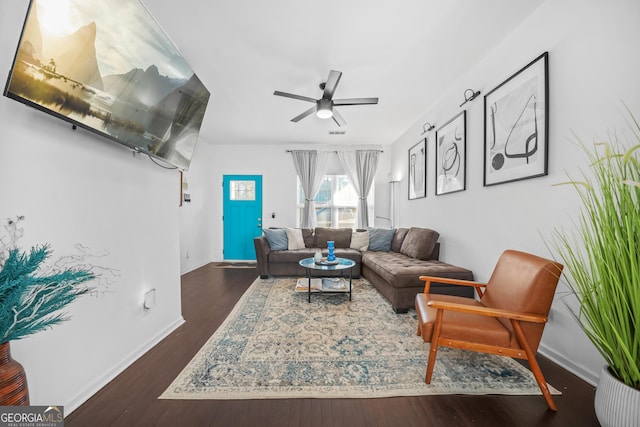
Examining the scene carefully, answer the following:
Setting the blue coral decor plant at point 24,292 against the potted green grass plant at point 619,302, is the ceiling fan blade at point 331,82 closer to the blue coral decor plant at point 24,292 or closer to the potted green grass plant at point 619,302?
the potted green grass plant at point 619,302

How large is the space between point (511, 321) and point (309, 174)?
177 inches

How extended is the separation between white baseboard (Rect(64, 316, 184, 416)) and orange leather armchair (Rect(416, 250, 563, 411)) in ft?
6.79

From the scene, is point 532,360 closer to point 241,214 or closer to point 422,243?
point 422,243

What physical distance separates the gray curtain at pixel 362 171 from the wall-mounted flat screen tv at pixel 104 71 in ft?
12.9

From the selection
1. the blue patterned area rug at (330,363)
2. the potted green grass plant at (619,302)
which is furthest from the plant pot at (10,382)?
the potted green grass plant at (619,302)

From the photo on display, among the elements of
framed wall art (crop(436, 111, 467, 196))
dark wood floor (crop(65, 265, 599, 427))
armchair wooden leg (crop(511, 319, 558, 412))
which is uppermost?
framed wall art (crop(436, 111, 467, 196))

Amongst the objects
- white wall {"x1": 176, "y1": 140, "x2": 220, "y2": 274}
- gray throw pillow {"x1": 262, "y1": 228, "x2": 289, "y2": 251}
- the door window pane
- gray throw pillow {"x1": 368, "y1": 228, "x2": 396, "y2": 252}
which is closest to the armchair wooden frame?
gray throw pillow {"x1": 368, "y1": 228, "x2": 396, "y2": 252}

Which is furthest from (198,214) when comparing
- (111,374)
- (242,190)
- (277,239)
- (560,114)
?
(560,114)

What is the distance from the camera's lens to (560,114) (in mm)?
1724

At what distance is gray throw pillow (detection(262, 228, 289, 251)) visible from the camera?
4225 mm

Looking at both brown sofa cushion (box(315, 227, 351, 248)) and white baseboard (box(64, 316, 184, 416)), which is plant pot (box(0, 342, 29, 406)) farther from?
brown sofa cushion (box(315, 227, 351, 248))

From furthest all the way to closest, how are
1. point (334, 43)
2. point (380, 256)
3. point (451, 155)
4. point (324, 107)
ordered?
point (380, 256) < point (451, 155) < point (324, 107) < point (334, 43)

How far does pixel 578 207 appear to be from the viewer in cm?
158

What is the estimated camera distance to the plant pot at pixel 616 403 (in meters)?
0.98
